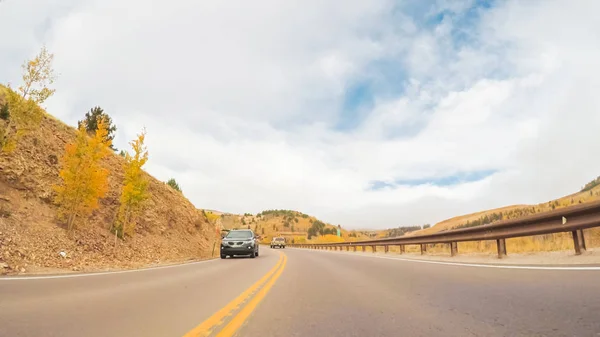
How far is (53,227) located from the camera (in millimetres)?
17969

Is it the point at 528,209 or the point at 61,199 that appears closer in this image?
the point at 61,199

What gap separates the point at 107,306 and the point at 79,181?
16.3 m

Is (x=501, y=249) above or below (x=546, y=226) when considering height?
below

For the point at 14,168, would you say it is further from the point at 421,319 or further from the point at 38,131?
the point at 421,319

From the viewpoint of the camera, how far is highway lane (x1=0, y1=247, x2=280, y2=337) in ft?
13.5

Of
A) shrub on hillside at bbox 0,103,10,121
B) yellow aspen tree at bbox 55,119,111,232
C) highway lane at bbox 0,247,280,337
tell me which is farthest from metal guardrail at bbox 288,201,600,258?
shrub on hillside at bbox 0,103,10,121

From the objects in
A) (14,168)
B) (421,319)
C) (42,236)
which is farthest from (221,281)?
(14,168)

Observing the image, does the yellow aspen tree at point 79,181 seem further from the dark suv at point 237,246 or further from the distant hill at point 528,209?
the distant hill at point 528,209

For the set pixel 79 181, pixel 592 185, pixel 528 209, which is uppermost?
pixel 592 185

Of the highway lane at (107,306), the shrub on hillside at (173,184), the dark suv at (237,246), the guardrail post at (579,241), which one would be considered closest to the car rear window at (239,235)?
the dark suv at (237,246)

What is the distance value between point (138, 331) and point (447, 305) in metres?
3.94

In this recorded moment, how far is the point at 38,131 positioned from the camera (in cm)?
2405

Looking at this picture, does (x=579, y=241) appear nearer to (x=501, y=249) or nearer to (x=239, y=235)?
(x=501, y=249)

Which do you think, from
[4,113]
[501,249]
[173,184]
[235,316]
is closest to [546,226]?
[501,249]
